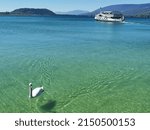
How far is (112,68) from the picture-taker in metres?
26.6

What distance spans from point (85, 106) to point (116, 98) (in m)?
2.22

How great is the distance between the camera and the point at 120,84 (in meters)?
21.8

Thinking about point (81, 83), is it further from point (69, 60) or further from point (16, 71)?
point (69, 60)

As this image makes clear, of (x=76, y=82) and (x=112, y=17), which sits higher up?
(x=76, y=82)

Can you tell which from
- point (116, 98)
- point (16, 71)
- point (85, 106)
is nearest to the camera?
point (85, 106)

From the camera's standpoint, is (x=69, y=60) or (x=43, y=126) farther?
(x=69, y=60)

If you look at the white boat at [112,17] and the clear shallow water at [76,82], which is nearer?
the clear shallow water at [76,82]

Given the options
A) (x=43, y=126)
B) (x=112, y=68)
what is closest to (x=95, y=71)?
(x=112, y=68)

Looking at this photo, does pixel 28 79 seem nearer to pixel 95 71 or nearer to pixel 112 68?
pixel 95 71

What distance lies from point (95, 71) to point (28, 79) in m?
5.33

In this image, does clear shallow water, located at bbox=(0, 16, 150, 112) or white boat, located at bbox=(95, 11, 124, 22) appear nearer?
clear shallow water, located at bbox=(0, 16, 150, 112)

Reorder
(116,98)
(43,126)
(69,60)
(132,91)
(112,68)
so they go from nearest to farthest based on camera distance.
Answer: (43,126), (116,98), (132,91), (112,68), (69,60)

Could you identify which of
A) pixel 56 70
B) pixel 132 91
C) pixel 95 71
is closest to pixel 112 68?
pixel 95 71

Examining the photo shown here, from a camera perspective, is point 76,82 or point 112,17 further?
point 112,17
